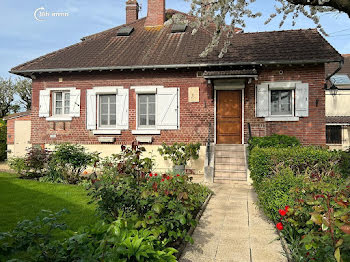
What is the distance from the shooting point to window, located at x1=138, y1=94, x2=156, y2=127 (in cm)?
1080

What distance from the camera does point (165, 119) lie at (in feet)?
34.4

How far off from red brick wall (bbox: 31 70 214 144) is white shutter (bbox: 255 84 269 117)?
1739 mm

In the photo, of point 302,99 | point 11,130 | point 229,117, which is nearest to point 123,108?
point 229,117

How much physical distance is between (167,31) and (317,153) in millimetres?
9402

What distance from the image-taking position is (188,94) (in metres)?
10.3

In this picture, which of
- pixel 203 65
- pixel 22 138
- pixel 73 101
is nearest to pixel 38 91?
pixel 73 101

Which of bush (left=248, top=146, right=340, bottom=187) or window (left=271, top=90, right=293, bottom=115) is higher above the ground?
window (left=271, top=90, right=293, bottom=115)

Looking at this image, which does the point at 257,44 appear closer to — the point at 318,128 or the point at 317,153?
the point at 318,128

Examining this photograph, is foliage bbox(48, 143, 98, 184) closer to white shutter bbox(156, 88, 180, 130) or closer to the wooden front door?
white shutter bbox(156, 88, 180, 130)

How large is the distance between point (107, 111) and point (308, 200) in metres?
9.50

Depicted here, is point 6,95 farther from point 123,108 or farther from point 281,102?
point 281,102

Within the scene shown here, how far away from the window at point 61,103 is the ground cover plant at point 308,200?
8.68 m

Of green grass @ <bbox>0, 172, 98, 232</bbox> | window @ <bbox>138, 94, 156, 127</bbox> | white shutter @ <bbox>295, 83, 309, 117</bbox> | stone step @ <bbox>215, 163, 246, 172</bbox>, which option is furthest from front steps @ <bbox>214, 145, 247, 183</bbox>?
green grass @ <bbox>0, 172, 98, 232</bbox>

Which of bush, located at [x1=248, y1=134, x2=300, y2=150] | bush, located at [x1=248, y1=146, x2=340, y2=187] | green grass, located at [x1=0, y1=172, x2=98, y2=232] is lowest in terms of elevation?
green grass, located at [x1=0, y1=172, x2=98, y2=232]
